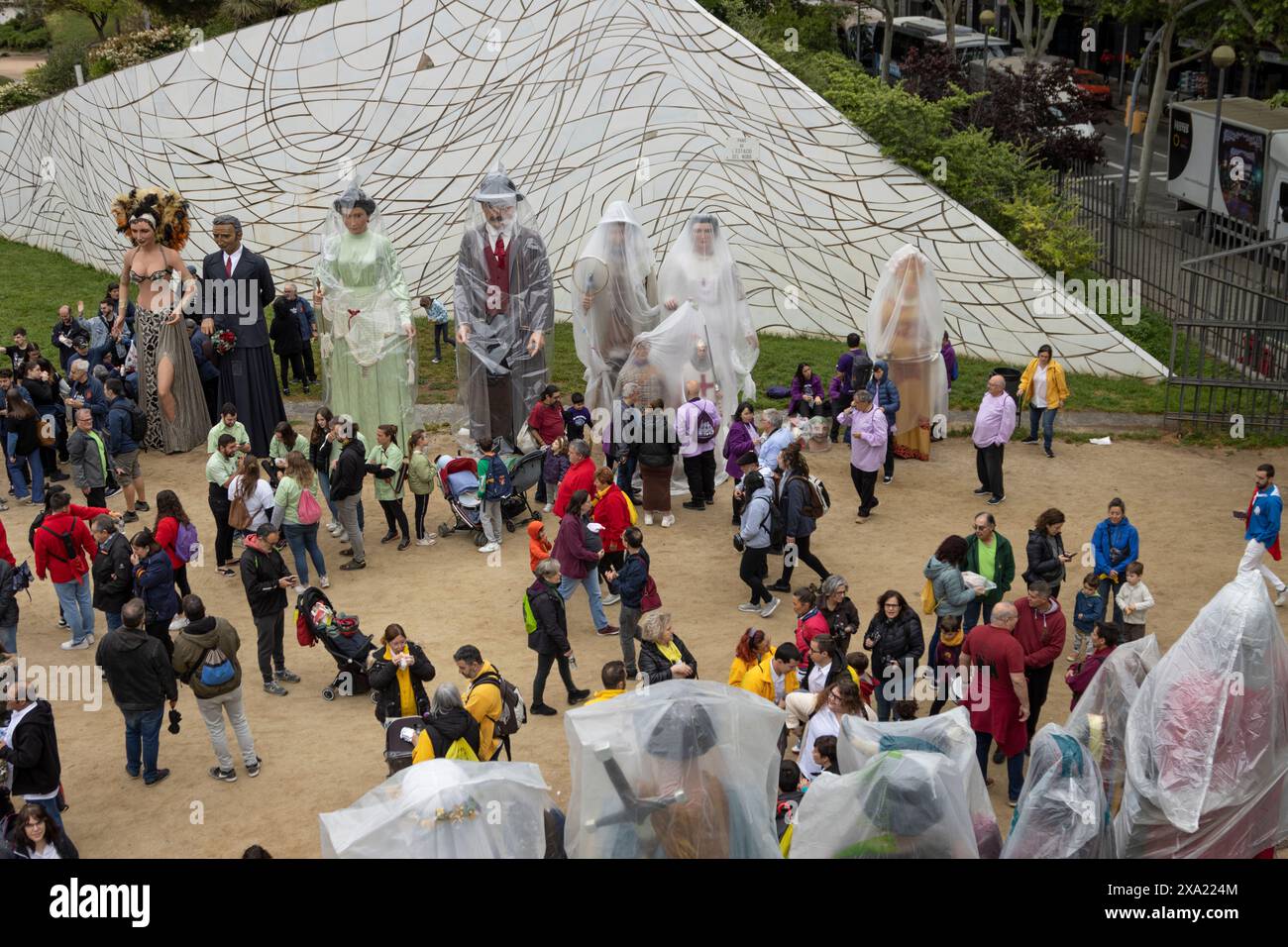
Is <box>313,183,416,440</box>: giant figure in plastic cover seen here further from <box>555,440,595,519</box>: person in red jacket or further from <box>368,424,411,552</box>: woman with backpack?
<box>555,440,595,519</box>: person in red jacket

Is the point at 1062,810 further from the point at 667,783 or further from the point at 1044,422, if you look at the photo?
the point at 1044,422

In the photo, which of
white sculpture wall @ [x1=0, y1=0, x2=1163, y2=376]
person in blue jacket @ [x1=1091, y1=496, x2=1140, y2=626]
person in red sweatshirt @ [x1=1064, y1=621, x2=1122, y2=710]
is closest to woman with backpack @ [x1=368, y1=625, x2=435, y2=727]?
person in red sweatshirt @ [x1=1064, y1=621, x2=1122, y2=710]

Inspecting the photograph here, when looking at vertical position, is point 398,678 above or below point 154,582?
below

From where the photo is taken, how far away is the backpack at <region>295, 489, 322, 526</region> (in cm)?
1155

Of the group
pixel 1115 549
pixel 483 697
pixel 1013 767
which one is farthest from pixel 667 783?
pixel 1115 549

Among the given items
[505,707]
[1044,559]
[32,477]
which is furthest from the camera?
[32,477]

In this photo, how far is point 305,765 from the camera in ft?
31.1

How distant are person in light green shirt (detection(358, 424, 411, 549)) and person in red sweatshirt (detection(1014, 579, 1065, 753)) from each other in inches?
221

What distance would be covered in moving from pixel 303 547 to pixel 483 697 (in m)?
3.85

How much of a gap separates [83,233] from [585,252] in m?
10.1

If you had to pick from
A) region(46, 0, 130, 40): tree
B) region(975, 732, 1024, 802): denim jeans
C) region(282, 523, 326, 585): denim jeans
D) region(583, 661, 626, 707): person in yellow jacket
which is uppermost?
region(46, 0, 130, 40): tree

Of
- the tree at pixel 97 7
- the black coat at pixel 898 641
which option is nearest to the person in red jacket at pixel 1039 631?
the black coat at pixel 898 641

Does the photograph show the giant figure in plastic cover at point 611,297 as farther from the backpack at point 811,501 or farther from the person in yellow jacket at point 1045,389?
the person in yellow jacket at point 1045,389

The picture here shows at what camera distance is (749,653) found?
8.98 metres
